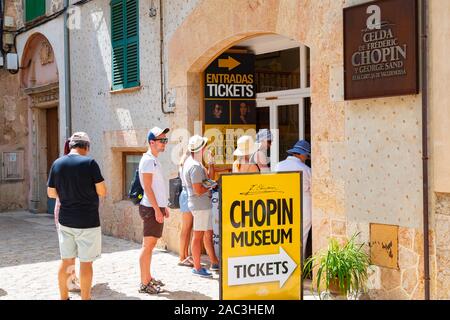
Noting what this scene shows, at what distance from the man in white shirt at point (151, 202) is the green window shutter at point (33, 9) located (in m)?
7.95

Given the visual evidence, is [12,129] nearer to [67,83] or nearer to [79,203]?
[67,83]

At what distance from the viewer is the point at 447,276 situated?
544 centimetres

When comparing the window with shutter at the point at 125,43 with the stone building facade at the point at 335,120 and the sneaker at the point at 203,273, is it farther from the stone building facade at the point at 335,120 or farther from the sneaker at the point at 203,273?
the sneaker at the point at 203,273

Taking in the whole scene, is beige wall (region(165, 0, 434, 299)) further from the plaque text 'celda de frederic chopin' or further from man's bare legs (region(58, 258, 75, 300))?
man's bare legs (region(58, 258, 75, 300))

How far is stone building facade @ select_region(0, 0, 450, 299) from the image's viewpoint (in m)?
5.51

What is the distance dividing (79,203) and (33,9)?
30.8 feet

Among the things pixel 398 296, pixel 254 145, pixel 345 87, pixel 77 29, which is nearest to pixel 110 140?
pixel 77 29

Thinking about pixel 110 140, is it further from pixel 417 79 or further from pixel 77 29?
pixel 417 79

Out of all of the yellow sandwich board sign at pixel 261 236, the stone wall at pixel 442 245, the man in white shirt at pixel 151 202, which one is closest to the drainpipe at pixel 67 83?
the man in white shirt at pixel 151 202

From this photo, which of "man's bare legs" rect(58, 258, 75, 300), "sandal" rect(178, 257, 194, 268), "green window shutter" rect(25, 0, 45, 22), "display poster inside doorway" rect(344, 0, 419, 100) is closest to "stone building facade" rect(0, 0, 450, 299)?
"display poster inside doorway" rect(344, 0, 419, 100)

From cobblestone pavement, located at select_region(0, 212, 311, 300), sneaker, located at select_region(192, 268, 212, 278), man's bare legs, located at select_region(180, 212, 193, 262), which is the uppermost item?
man's bare legs, located at select_region(180, 212, 193, 262)

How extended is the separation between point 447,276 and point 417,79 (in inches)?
65.2

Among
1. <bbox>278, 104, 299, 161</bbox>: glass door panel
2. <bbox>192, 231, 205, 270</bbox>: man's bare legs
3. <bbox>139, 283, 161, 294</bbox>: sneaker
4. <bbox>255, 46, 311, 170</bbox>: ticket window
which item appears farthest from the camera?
<bbox>278, 104, 299, 161</bbox>: glass door panel

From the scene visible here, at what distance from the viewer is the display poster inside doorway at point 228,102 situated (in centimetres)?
906
